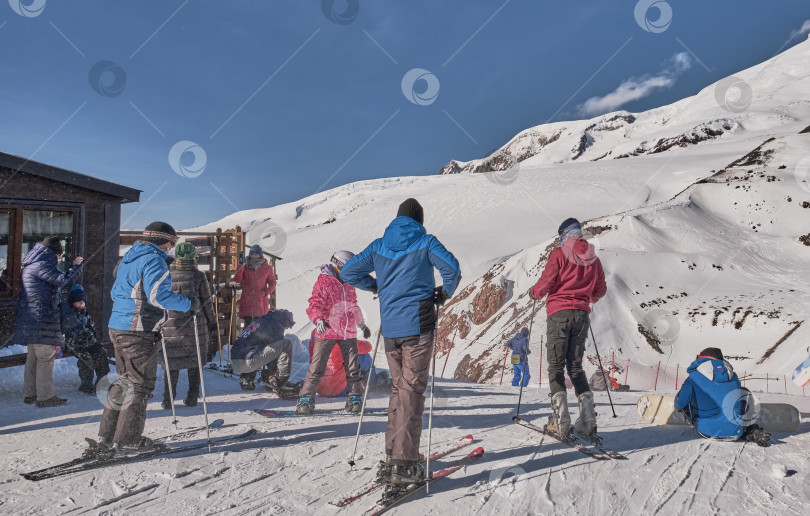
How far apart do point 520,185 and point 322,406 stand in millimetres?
44486

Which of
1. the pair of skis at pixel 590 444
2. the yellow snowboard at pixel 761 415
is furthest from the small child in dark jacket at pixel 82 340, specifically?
the yellow snowboard at pixel 761 415

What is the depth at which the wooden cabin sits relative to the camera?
795cm

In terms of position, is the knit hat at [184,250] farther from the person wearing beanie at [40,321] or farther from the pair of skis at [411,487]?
the pair of skis at [411,487]

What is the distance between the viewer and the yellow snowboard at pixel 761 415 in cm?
513

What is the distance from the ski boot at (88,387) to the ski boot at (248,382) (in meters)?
1.85

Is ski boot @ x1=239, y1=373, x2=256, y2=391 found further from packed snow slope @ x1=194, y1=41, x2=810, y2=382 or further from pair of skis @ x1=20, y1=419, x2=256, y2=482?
packed snow slope @ x1=194, y1=41, x2=810, y2=382

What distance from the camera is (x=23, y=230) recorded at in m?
8.23

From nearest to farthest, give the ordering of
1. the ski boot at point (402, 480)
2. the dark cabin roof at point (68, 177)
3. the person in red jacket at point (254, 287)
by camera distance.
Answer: the ski boot at point (402, 480) → the dark cabin roof at point (68, 177) → the person in red jacket at point (254, 287)

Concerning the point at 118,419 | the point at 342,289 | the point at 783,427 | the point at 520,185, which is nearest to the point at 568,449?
the point at 783,427

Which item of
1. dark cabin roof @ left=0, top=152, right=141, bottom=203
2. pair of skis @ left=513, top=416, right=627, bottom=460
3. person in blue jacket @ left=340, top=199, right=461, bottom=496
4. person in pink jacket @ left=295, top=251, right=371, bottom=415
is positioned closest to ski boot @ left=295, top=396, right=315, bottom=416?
person in pink jacket @ left=295, top=251, right=371, bottom=415

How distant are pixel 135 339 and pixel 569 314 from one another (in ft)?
12.5

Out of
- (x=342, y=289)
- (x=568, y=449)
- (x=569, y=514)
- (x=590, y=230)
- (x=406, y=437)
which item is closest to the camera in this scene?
(x=569, y=514)

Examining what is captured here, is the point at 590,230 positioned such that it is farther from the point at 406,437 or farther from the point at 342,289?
the point at 406,437

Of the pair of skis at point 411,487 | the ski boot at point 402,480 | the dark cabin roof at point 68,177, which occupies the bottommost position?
the pair of skis at point 411,487
